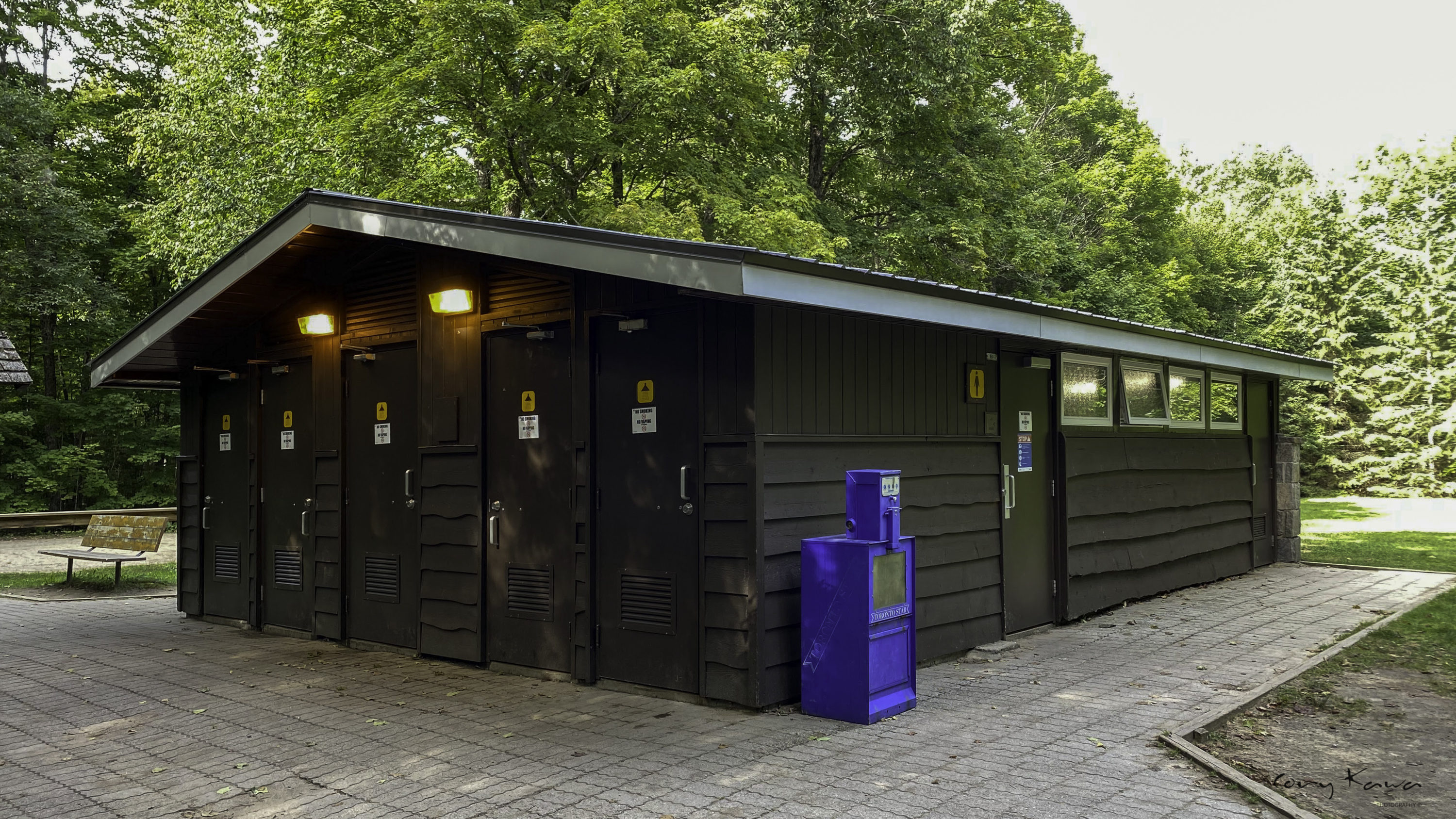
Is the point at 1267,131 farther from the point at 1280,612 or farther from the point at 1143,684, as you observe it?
the point at 1143,684

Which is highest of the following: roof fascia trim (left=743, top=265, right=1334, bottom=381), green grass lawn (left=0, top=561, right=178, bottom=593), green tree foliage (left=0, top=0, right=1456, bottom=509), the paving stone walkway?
green tree foliage (left=0, top=0, right=1456, bottom=509)

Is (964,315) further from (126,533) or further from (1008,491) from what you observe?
(126,533)

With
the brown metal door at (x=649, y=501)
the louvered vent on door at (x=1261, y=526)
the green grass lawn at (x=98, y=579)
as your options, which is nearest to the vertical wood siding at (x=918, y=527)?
the brown metal door at (x=649, y=501)

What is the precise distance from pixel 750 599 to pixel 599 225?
11.1 m

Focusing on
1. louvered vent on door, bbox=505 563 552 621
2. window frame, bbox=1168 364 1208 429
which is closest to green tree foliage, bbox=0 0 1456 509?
window frame, bbox=1168 364 1208 429

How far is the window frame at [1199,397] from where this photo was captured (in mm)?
10828

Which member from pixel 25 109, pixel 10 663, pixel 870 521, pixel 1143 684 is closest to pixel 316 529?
pixel 10 663

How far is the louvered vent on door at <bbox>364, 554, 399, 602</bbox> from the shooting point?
812 centimetres

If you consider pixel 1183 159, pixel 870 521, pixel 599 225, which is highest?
pixel 1183 159

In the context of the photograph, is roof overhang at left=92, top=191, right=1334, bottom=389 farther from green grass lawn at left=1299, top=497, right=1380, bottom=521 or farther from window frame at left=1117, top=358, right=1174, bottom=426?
green grass lawn at left=1299, top=497, right=1380, bottom=521

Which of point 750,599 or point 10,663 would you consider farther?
point 10,663

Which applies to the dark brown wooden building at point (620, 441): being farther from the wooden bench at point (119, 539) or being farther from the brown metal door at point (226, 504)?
the wooden bench at point (119, 539)

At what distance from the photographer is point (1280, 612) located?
371 inches

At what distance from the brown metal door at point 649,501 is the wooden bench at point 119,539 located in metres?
7.37
